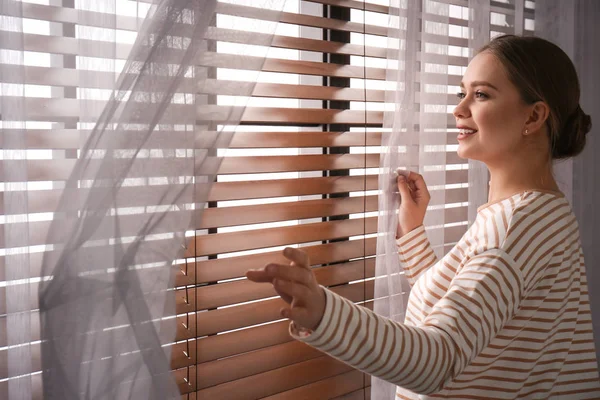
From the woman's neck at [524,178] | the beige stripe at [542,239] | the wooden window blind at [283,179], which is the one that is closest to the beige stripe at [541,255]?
the beige stripe at [542,239]

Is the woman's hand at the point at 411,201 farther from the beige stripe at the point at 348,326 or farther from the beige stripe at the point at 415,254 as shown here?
the beige stripe at the point at 348,326

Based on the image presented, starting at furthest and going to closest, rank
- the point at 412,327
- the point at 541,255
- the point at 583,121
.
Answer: the point at 583,121
the point at 541,255
the point at 412,327

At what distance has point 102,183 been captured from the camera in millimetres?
831

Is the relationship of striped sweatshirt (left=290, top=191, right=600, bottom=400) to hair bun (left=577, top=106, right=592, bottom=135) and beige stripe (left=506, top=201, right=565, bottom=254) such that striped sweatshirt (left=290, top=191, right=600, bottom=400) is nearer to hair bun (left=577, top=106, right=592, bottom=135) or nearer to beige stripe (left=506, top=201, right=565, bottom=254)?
beige stripe (left=506, top=201, right=565, bottom=254)

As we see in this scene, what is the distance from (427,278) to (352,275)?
1.32 feet

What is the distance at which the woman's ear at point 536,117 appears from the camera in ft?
3.36

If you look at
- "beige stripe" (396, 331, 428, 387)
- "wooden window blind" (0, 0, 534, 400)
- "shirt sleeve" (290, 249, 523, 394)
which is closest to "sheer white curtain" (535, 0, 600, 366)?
"wooden window blind" (0, 0, 534, 400)

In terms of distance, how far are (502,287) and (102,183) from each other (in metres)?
0.61

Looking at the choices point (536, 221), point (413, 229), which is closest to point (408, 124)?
point (413, 229)

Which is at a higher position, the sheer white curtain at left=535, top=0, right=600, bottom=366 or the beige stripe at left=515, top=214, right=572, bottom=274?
the sheer white curtain at left=535, top=0, right=600, bottom=366

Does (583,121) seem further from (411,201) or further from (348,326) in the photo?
(348,326)

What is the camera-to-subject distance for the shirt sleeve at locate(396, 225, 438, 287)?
127 centimetres

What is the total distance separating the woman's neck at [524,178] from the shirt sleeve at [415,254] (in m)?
0.25

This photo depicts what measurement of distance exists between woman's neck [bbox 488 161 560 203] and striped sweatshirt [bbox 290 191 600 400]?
0.14 ft
